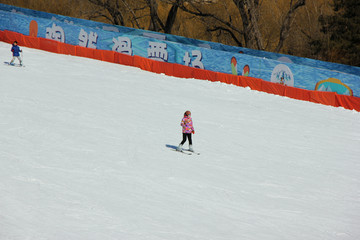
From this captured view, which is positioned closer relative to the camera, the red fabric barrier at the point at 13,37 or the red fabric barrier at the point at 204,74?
the red fabric barrier at the point at 204,74

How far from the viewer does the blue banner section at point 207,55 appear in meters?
25.4

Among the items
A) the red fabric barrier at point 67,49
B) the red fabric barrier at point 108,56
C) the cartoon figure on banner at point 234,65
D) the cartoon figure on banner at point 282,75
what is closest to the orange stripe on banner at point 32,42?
the red fabric barrier at point 67,49

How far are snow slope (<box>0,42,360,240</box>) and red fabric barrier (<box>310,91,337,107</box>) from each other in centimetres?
66

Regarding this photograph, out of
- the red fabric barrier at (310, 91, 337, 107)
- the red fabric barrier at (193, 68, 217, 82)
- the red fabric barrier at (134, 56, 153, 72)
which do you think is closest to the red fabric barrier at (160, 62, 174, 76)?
the red fabric barrier at (134, 56, 153, 72)

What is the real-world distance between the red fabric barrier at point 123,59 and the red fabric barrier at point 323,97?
40.7 feet

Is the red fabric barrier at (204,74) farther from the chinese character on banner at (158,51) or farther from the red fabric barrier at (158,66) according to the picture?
the chinese character on banner at (158,51)

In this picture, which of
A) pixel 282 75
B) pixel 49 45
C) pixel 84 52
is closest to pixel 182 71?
pixel 282 75

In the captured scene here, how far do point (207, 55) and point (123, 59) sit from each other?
20.0ft

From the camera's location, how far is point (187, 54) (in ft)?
98.6

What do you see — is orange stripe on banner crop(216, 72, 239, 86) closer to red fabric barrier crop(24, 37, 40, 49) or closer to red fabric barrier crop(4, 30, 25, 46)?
red fabric barrier crop(24, 37, 40, 49)

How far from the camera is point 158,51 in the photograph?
3128cm

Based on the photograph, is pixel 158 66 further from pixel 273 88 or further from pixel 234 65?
pixel 273 88

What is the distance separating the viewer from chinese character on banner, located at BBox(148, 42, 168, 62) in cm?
3101

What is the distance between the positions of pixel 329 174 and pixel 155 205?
6481 millimetres
